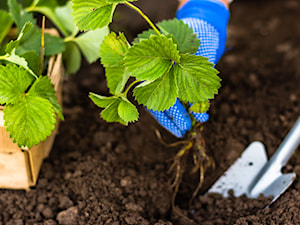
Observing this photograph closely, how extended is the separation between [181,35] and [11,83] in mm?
483

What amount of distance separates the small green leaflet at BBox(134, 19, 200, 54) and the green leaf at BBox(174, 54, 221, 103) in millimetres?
108

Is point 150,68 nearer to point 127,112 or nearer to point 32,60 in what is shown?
point 127,112

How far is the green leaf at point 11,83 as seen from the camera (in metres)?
1.09

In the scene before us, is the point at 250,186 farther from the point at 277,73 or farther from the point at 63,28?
the point at 63,28

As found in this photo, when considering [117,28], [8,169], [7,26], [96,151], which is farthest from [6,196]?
[117,28]

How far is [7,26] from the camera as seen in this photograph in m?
1.29

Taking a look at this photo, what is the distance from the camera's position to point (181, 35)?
119 centimetres

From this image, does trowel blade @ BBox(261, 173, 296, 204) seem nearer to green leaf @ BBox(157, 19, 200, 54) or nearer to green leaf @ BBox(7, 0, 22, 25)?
green leaf @ BBox(157, 19, 200, 54)

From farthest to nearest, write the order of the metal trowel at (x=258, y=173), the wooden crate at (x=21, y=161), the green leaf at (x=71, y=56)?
1. the green leaf at (x=71, y=56)
2. the metal trowel at (x=258, y=173)
3. the wooden crate at (x=21, y=161)

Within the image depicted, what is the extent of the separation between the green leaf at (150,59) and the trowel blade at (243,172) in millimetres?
540

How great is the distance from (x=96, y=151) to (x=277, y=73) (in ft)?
2.92

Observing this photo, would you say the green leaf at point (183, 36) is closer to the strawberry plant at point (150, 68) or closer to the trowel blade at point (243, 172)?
the strawberry plant at point (150, 68)

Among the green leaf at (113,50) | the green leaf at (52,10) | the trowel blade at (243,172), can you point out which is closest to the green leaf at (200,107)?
the green leaf at (113,50)

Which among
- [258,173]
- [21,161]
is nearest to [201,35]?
[258,173]
